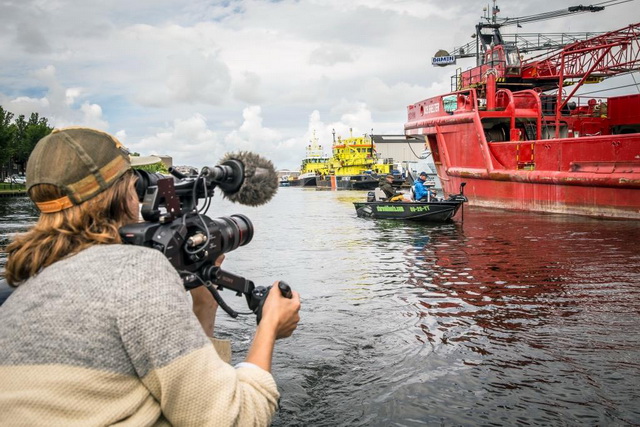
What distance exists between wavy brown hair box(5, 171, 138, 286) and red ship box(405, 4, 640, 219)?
56.2ft

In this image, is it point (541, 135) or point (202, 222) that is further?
point (541, 135)

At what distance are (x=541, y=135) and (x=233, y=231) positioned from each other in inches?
986

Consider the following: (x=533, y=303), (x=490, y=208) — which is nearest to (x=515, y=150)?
Answer: (x=490, y=208)

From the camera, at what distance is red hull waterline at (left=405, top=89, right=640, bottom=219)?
1716cm

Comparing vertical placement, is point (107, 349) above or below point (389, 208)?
above

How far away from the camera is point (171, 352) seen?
157cm

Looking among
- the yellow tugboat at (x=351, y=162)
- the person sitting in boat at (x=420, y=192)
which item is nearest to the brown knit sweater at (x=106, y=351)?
the person sitting in boat at (x=420, y=192)

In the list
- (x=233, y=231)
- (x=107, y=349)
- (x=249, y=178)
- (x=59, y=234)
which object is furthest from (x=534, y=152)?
(x=107, y=349)

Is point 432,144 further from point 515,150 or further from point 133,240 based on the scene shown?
point 133,240

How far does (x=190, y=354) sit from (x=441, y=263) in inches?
384

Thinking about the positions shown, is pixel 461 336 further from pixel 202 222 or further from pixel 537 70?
pixel 537 70

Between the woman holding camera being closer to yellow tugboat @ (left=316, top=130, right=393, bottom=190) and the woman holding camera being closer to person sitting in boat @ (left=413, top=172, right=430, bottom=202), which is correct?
person sitting in boat @ (left=413, top=172, right=430, bottom=202)

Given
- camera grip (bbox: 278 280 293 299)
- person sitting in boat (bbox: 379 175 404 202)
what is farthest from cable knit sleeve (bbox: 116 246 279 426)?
person sitting in boat (bbox: 379 175 404 202)

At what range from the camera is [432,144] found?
2870cm
